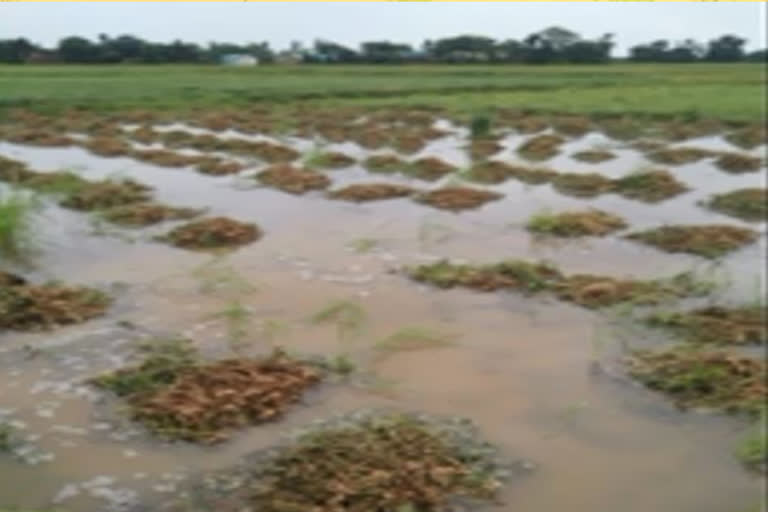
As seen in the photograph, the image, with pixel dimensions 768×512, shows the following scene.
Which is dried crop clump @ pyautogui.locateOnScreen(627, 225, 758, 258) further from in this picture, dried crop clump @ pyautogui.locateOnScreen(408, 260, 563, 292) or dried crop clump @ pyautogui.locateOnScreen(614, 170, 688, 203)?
dried crop clump @ pyautogui.locateOnScreen(408, 260, 563, 292)

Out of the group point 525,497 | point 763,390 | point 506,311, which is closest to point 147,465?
point 525,497

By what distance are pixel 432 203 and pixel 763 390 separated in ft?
6.78

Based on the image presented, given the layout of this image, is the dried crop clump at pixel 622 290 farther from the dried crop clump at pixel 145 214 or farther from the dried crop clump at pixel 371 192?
the dried crop clump at pixel 145 214

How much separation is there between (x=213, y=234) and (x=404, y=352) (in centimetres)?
114

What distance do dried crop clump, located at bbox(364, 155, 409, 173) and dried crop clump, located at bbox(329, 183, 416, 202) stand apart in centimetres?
→ 9

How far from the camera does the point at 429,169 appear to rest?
327 centimetres

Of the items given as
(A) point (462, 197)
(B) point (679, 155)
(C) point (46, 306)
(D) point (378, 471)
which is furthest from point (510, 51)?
(C) point (46, 306)

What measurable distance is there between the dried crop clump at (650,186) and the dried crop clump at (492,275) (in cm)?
76

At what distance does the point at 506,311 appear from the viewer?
3096 mm

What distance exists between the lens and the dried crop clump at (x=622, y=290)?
171 centimetres

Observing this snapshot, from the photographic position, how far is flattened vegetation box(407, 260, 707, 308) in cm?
189

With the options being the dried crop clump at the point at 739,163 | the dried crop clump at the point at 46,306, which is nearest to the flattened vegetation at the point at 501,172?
the dried crop clump at the point at 739,163

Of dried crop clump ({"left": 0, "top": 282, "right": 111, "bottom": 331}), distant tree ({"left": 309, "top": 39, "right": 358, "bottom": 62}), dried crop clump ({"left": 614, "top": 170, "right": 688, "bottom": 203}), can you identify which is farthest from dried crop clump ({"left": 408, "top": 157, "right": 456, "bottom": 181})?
dried crop clump ({"left": 0, "top": 282, "right": 111, "bottom": 331})

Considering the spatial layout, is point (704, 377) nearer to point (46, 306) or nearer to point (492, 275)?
point (492, 275)
